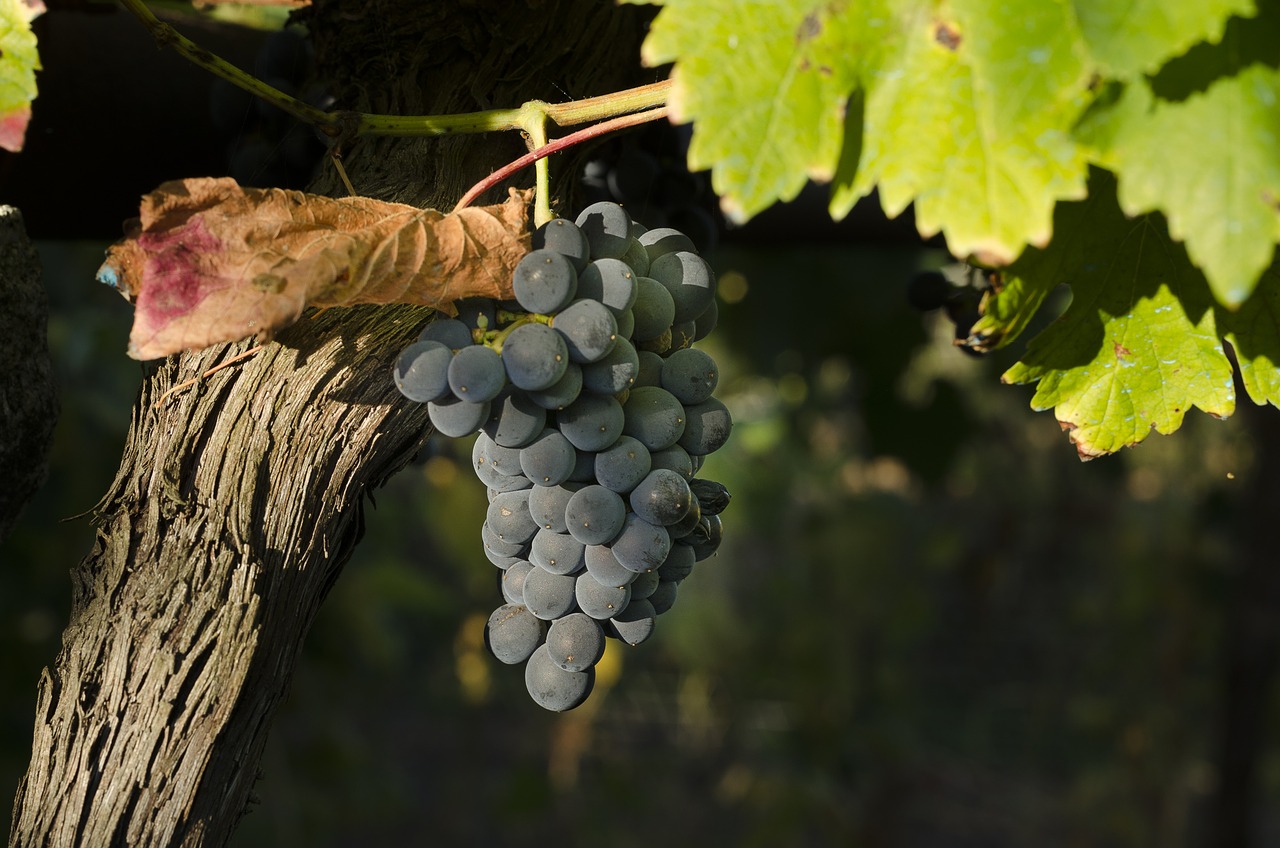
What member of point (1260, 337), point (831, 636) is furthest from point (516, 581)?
point (831, 636)

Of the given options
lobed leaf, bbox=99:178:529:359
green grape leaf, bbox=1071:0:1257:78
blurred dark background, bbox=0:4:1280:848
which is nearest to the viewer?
green grape leaf, bbox=1071:0:1257:78

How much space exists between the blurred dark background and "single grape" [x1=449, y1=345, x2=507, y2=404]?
5.63ft

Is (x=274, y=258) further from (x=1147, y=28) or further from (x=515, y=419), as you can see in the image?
(x=1147, y=28)

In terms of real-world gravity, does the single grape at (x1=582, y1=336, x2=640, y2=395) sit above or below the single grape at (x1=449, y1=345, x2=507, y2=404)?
above

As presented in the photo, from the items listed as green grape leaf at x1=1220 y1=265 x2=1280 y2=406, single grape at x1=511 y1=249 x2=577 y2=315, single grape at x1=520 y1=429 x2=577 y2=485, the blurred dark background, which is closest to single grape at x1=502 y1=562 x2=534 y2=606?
single grape at x1=520 y1=429 x2=577 y2=485

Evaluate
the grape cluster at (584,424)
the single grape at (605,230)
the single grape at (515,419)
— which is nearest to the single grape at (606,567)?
the grape cluster at (584,424)

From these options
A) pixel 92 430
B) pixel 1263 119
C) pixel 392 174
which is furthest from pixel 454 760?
pixel 1263 119

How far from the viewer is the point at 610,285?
0.72 meters

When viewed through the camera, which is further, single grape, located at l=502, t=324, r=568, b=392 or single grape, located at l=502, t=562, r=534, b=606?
single grape, located at l=502, t=562, r=534, b=606

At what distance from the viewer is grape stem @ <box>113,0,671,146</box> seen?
2.66 feet

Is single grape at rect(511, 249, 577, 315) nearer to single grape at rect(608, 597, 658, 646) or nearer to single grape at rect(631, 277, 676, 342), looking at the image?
single grape at rect(631, 277, 676, 342)

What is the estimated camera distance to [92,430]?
291 cm

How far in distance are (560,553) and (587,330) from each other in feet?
0.59

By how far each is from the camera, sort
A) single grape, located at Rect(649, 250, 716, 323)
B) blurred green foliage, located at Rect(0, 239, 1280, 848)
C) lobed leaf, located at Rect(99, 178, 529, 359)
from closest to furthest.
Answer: lobed leaf, located at Rect(99, 178, 529, 359) < single grape, located at Rect(649, 250, 716, 323) < blurred green foliage, located at Rect(0, 239, 1280, 848)
